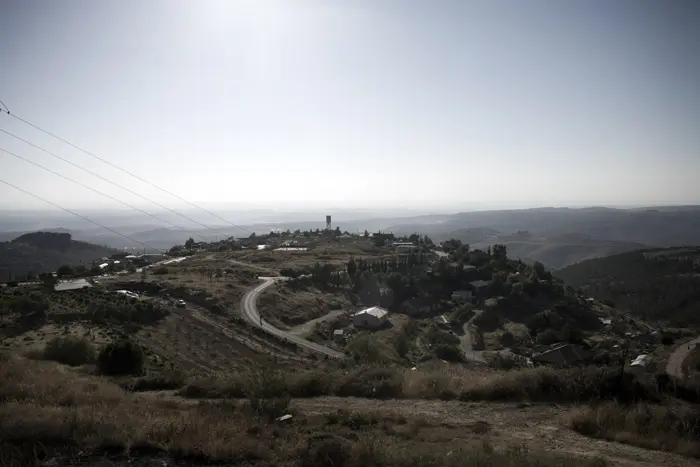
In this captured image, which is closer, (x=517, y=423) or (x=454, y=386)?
(x=517, y=423)

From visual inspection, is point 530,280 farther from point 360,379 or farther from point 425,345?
point 360,379

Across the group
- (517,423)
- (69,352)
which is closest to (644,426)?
(517,423)

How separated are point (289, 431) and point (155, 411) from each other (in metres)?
3.00

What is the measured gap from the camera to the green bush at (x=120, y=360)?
1355 cm

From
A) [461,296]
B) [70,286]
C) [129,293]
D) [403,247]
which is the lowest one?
[461,296]

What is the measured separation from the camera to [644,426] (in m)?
7.30

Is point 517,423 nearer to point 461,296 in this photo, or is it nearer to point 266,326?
point 266,326

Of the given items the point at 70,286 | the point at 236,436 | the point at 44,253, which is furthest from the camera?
the point at 44,253

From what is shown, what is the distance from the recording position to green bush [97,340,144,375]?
44.5 ft

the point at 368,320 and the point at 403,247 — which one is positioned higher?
the point at 403,247

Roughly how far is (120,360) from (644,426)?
1410cm

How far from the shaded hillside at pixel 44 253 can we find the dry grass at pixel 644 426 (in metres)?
108

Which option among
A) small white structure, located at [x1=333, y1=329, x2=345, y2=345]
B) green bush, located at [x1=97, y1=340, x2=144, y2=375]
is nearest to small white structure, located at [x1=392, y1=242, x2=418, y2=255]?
small white structure, located at [x1=333, y1=329, x2=345, y2=345]

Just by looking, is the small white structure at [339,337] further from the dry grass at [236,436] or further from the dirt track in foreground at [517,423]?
the dry grass at [236,436]
